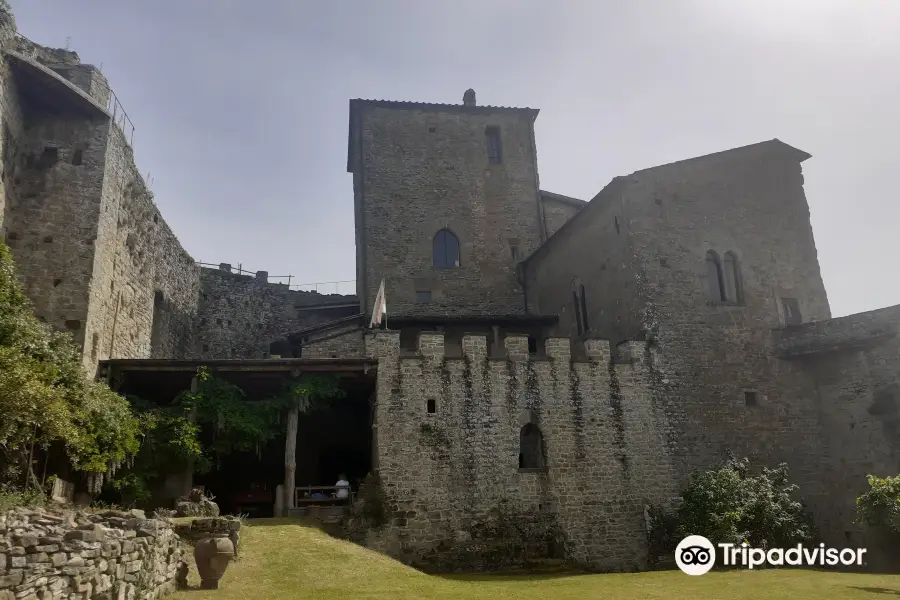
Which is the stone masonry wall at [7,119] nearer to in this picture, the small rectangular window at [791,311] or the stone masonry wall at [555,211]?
the stone masonry wall at [555,211]

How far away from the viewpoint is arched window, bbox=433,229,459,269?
30.5 meters

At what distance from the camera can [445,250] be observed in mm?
30703

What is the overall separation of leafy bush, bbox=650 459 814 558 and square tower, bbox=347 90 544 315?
11.9 m

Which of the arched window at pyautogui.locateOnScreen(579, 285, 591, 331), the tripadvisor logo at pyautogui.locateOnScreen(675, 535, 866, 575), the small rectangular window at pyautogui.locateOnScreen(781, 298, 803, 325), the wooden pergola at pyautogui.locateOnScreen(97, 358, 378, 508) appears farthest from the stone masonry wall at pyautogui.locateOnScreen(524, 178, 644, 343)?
the wooden pergola at pyautogui.locateOnScreen(97, 358, 378, 508)

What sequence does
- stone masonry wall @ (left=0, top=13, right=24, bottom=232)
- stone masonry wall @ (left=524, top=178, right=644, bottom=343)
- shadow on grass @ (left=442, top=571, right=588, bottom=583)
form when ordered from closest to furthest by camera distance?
shadow on grass @ (left=442, top=571, right=588, bottom=583), stone masonry wall @ (left=0, top=13, right=24, bottom=232), stone masonry wall @ (left=524, top=178, right=644, bottom=343)

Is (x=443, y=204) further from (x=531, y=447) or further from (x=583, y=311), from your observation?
(x=531, y=447)

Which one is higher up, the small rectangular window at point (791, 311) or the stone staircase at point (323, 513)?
the small rectangular window at point (791, 311)

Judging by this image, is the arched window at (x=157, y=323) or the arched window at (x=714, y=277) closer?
the arched window at (x=714, y=277)

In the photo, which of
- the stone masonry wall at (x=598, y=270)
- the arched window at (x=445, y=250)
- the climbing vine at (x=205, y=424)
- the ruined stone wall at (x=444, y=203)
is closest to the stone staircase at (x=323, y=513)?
the climbing vine at (x=205, y=424)

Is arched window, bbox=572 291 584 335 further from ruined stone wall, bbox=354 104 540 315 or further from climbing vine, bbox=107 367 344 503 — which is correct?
climbing vine, bbox=107 367 344 503

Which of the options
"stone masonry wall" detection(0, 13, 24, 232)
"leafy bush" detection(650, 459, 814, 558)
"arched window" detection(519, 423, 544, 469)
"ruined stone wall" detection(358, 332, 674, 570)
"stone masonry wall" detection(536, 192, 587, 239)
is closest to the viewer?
"leafy bush" detection(650, 459, 814, 558)

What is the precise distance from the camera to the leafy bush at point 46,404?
14125 millimetres

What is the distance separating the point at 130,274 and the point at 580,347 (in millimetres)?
14554

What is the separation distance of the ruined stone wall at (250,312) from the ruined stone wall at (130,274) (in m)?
3.55
